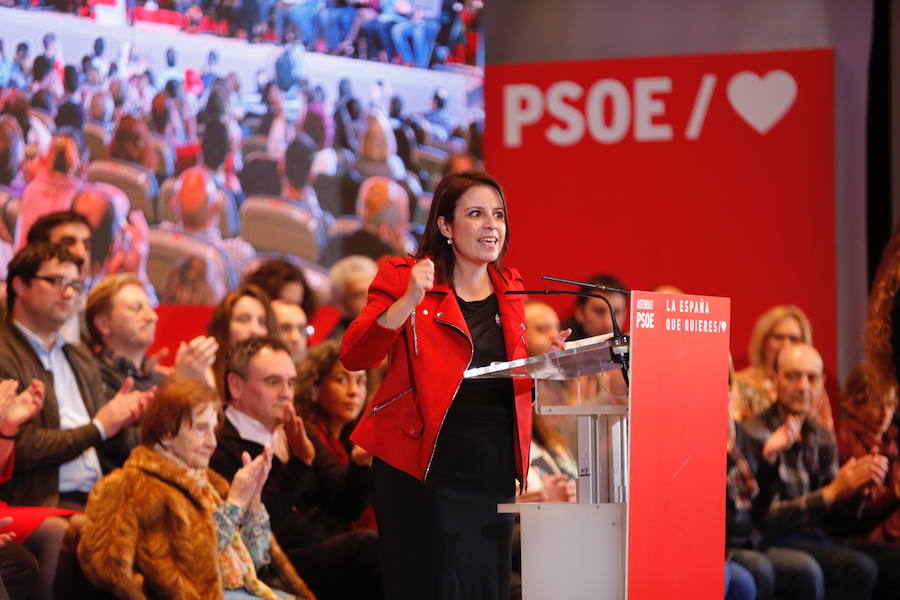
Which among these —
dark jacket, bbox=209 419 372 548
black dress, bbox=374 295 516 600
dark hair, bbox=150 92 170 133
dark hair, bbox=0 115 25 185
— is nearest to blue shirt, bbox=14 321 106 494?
dark jacket, bbox=209 419 372 548

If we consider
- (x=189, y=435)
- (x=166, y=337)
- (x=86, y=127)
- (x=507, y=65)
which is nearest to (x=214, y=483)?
(x=189, y=435)

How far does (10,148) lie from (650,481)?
4.41m

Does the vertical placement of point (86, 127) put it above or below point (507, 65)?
below

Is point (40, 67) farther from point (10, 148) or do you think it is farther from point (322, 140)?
point (322, 140)

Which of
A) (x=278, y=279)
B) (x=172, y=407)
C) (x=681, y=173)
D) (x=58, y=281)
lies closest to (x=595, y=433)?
(x=172, y=407)

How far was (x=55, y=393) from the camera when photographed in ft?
15.2

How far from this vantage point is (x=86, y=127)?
20.0ft

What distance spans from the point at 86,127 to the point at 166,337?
1.17 m

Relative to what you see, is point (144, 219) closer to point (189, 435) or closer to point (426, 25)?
point (426, 25)

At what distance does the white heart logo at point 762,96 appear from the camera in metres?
7.21

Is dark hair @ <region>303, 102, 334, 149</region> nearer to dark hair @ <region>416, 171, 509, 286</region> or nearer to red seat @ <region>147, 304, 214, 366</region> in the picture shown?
red seat @ <region>147, 304, 214, 366</region>

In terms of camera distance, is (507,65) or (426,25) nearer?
(426,25)

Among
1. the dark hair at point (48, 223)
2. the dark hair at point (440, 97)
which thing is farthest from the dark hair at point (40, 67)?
the dark hair at point (440, 97)

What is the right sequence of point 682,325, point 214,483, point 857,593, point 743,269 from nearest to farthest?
point 682,325 < point 214,483 < point 857,593 < point 743,269
